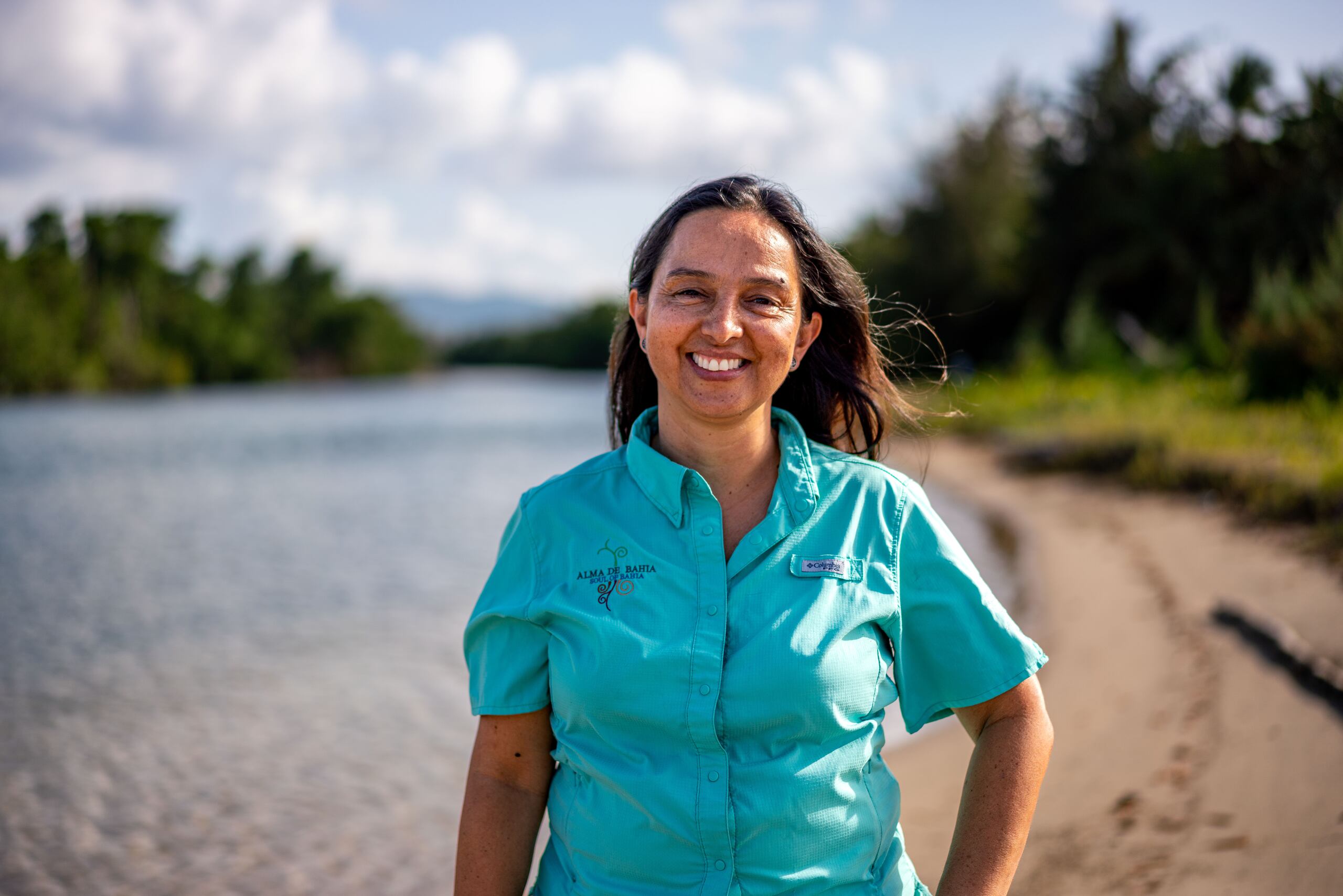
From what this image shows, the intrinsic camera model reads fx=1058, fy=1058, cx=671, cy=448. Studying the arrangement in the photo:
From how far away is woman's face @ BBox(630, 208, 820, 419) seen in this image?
1930 mm

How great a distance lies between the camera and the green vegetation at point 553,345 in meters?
108

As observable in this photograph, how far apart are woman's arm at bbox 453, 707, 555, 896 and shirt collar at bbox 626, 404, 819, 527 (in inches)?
16.7

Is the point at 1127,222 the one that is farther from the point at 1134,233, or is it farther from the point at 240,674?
the point at 240,674

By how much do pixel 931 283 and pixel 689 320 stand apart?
29.4 meters

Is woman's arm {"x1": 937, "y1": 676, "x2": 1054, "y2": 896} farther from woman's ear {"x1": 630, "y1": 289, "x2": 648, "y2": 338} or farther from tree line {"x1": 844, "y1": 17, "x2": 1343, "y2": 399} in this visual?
tree line {"x1": 844, "y1": 17, "x2": 1343, "y2": 399}

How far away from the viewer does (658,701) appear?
1.71m

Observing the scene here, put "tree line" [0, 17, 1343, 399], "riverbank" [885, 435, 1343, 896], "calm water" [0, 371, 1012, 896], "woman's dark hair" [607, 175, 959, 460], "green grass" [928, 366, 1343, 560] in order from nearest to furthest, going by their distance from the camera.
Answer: "woman's dark hair" [607, 175, 959, 460] < "riverbank" [885, 435, 1343, 896] < "calm water" [0, 371, 1012, 896] < "green grass" [928, 366, 1343, 560] < "tree line" [0, 17, 1343, 399]

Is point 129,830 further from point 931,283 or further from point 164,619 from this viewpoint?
point 931,283

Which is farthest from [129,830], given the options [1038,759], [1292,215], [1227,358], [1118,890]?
[1292,215]

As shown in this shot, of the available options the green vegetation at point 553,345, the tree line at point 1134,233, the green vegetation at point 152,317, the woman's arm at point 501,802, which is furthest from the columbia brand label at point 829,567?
the green vegetation at point 553,345

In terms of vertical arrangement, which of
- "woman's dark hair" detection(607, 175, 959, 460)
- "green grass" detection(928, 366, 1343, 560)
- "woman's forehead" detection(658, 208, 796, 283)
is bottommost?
"green grass" detection(928, 366, 1343, 560)

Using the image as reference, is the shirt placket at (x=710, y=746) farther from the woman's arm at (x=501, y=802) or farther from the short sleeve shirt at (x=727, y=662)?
the woman's arm at (x=501, y=802)

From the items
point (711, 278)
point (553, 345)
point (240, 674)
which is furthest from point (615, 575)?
point (553, 345)

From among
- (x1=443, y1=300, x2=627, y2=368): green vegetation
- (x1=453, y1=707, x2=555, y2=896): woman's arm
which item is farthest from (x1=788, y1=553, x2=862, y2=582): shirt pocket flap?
(x1=443, y1=300, x2=627, y2=368): green vegetation
